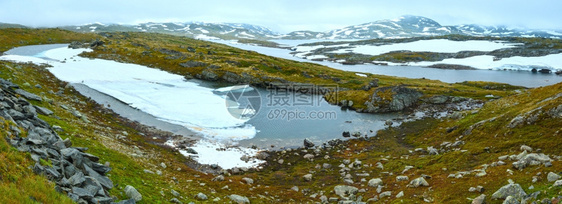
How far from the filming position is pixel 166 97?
202 feet

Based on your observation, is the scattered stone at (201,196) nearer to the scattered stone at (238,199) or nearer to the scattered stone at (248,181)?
the scattered stone at (238,199)

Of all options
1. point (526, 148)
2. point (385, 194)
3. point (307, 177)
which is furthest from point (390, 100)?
point (385, 194)

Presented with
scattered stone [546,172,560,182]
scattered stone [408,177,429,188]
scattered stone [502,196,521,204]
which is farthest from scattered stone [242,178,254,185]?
scattered stone [546,172,560,182]

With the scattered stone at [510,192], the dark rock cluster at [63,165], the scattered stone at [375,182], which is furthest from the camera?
the scattered stone at [375,182]

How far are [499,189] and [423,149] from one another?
20466 millimetres

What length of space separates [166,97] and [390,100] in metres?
48.2

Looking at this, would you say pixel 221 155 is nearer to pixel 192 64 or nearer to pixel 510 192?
pixel 510 192

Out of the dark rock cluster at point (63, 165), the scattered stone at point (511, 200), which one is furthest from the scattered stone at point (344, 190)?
the dark rock cluster at point (63, 165)

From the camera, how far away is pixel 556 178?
52.2ft

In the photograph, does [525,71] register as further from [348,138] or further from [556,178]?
[556,178]

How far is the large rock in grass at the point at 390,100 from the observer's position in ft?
209

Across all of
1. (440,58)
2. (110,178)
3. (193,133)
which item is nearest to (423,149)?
(193,133)

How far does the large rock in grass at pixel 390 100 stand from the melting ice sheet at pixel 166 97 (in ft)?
98.9
